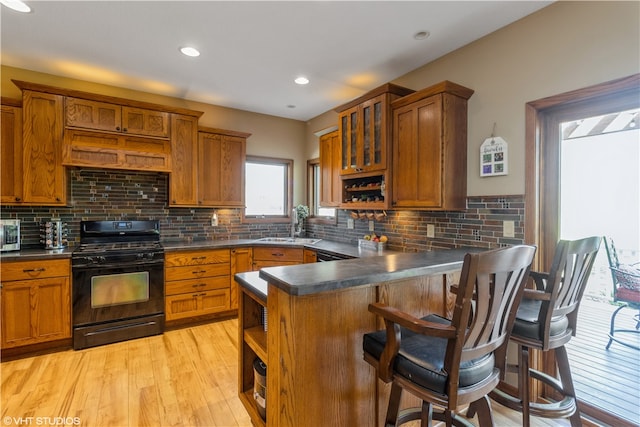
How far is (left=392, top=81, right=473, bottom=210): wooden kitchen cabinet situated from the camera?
8.22ft

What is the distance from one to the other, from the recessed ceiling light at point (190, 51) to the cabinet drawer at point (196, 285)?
7.89ft

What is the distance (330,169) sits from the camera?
4141 millimetres

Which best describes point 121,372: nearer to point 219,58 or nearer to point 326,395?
point 326,395

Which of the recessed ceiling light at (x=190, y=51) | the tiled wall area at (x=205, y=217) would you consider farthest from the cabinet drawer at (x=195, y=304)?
the recessed ceiling light at (x=190, y=51)

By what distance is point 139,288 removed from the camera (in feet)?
10.8

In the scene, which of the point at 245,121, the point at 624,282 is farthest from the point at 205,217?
the point at 624,282

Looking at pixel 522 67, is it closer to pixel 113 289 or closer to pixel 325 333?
pixel 325 333

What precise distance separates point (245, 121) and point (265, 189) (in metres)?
1.07

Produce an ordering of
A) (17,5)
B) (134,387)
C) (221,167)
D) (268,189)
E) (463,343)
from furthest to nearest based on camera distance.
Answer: (268,189)
(221,167)
(134,387)
(17,5)
(463,343)

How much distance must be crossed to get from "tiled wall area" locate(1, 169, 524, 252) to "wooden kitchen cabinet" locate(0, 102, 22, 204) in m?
0.30

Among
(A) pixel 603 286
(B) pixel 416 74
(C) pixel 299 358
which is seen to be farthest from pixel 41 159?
(A) pixel 603 286

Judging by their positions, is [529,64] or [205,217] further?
[205,217]

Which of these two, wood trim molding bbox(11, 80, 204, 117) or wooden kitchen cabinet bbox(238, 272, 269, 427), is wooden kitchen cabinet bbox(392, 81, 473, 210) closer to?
wooden kitchen cabinet bbox(238, 272, 269, 427)

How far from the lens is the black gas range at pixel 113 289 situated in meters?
3.01
